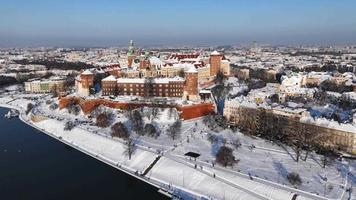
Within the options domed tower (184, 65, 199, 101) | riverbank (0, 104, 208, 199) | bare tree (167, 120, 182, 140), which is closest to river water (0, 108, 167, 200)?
riverbank (0, 104, 208, 199)

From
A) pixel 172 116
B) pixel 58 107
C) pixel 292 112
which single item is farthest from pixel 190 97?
pixel 58 107

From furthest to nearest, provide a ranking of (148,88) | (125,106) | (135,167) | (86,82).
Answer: (86,82)
(148,88)
(125,106)
(135,167)

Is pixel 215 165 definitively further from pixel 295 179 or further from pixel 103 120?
pixel 103 120

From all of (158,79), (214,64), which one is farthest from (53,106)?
(214,64)

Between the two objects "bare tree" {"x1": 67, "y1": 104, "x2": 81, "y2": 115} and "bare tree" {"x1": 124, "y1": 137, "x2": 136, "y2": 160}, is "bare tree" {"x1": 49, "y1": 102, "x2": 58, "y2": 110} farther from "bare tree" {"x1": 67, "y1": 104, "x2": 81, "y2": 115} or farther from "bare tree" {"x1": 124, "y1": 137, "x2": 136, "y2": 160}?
"bare tree" {"x1": 124, "y1": 137, "x2": 136, "y2": 160}

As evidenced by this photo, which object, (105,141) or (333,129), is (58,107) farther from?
(333,129)

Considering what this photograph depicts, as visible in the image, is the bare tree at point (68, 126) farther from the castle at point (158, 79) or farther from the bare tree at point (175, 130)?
the bare tree at point (175, 130)

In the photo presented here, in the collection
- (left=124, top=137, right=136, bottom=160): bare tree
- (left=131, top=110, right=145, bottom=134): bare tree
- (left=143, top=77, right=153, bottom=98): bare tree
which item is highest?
(left=143, top=77, right=153, bottom=98): bare tree
